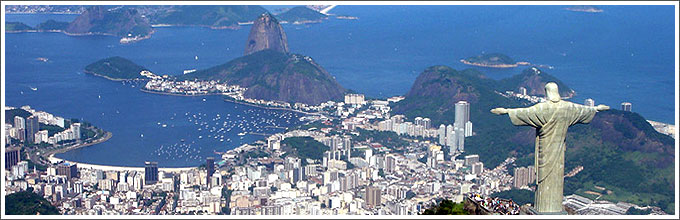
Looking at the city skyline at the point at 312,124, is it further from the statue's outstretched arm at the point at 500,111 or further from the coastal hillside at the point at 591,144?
the statue's outstretched arm at the point at 500,111

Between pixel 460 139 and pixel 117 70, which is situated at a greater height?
pixel 117 70

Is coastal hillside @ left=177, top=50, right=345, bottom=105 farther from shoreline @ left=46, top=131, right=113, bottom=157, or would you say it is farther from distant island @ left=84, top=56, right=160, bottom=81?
shoreline @ left=46, top=131, right=113, bottom=157

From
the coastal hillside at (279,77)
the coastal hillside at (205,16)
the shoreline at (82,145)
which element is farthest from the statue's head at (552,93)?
the coastal hillside at (205,16)

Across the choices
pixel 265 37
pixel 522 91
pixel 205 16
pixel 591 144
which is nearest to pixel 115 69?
pixel 265 37

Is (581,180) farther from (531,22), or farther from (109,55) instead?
(531,22)

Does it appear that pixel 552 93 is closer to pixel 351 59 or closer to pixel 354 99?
pixel 354 99

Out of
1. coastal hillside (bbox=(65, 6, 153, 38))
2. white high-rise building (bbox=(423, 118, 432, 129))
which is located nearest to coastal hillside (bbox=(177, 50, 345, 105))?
white high-rise building (bbox=(423, 118, 432, 129))
